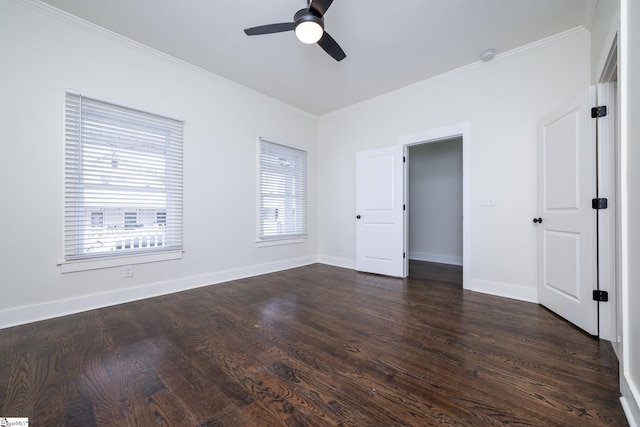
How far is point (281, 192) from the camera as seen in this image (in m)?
4.36

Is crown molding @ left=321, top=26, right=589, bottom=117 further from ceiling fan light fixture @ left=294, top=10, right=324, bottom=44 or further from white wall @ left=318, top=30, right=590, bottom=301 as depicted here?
ceiling fan light fixture @ left=294, top=10, right=324, bottom=44

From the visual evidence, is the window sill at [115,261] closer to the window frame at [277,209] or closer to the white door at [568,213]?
the window frame at [277,209]

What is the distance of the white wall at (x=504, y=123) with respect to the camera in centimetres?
266

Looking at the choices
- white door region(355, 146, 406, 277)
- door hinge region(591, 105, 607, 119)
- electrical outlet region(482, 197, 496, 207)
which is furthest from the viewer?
white door region(355, 146, 406, 277)

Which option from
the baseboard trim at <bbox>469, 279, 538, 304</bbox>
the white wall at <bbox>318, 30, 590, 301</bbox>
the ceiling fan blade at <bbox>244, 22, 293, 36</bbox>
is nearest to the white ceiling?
the white wall at <bbox>318, 30, 590, 301</bbox>

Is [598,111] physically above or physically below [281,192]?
above

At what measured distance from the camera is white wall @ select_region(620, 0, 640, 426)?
3.59ft

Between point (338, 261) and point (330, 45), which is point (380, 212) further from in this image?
point (330, 45)

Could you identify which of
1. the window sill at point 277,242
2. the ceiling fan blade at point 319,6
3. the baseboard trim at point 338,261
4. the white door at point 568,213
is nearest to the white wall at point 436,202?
the baseboard trim at point 338,261

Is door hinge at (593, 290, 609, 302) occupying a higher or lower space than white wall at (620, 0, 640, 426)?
lower

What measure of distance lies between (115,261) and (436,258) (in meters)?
5.33

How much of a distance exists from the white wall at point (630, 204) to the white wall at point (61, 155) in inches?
145

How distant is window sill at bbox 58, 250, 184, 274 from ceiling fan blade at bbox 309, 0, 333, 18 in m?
2.94

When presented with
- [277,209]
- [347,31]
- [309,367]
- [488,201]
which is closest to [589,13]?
[488,201]
